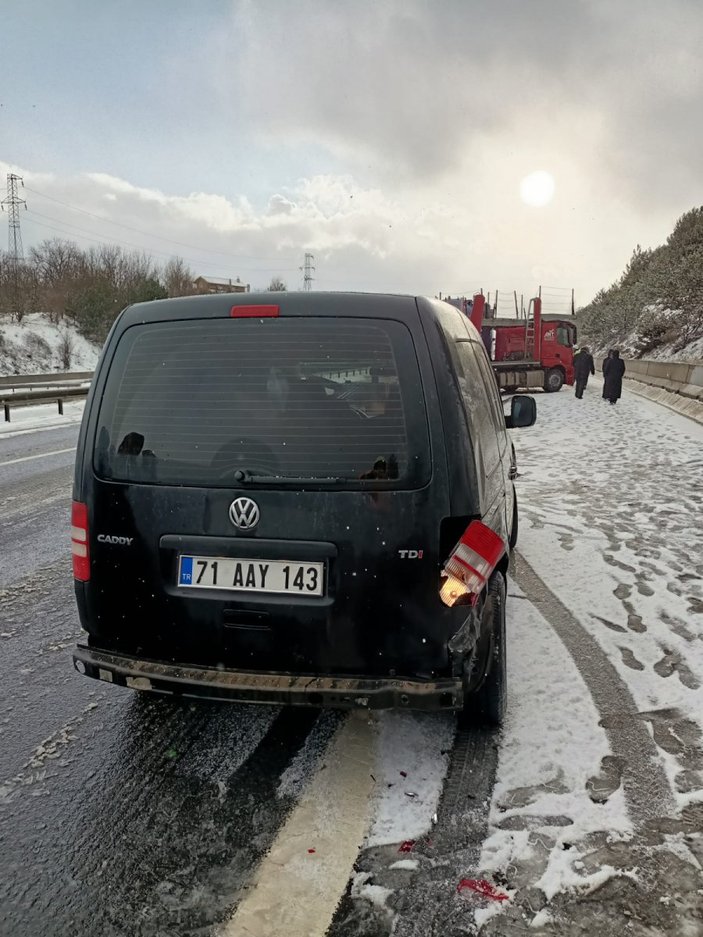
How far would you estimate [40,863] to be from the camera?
2207 millimetres

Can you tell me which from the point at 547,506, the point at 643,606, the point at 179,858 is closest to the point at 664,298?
the point at 547,506

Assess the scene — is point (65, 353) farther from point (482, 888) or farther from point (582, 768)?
point (482, 888)

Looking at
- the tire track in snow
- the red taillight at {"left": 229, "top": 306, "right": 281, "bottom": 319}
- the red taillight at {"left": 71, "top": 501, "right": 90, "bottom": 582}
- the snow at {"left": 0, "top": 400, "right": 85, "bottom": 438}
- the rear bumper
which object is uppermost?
the red taillight at {"left": 229, "top": 306, "right": 281, "bottom": 319}

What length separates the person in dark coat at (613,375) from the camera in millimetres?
20203

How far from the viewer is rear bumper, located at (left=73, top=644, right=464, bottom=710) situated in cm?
246

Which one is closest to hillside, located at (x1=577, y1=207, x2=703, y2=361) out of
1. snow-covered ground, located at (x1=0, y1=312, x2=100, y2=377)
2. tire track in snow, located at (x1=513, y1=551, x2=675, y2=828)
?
tire track in snow, located at (x1=513, y1=551, x2=675, y2=828)

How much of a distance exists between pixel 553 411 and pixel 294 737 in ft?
58.3

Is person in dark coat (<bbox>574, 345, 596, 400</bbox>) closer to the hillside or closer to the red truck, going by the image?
the red truck

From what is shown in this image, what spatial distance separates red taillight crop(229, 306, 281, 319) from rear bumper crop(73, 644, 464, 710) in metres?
1.39

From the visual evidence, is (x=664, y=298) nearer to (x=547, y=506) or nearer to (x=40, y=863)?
(x=547, y=506)

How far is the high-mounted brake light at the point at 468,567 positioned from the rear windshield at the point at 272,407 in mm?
298

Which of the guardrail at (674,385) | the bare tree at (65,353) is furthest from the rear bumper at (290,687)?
the bare tree at (65,353)

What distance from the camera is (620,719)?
3.12m

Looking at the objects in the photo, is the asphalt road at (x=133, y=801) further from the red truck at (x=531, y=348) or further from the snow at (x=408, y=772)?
the red truck at (x=531, y=348)
